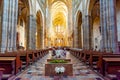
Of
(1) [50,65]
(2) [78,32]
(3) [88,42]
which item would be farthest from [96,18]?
(1) [50,65]

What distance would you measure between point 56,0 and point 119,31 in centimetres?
3383

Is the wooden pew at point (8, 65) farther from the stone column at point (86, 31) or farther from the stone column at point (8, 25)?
the stone column at point (86, 31)

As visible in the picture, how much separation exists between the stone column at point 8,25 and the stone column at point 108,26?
22.0 feet

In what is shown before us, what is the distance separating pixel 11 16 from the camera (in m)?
11.4

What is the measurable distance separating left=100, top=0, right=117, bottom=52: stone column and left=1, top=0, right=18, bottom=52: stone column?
6691 millimetres

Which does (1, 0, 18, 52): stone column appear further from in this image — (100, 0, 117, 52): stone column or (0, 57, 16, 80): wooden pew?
(100, 0, 117, 52): stone column

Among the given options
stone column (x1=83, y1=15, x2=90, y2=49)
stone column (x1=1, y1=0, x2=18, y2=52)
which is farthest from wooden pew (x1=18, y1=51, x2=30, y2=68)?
stone column (x1=83, y1=15, x2=90, y2=49)

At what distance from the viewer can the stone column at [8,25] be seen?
35.9ft

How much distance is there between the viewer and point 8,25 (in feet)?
36.7

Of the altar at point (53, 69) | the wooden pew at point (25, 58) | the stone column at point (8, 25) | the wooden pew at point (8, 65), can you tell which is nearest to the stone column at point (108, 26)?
the altar at point (53, 69)

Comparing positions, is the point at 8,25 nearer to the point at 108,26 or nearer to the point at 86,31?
the point at 108,26

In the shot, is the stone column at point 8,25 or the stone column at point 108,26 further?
the stone column at point 8,25

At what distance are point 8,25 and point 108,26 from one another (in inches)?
283

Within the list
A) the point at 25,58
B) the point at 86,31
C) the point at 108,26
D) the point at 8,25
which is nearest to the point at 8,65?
the point at 25,58
